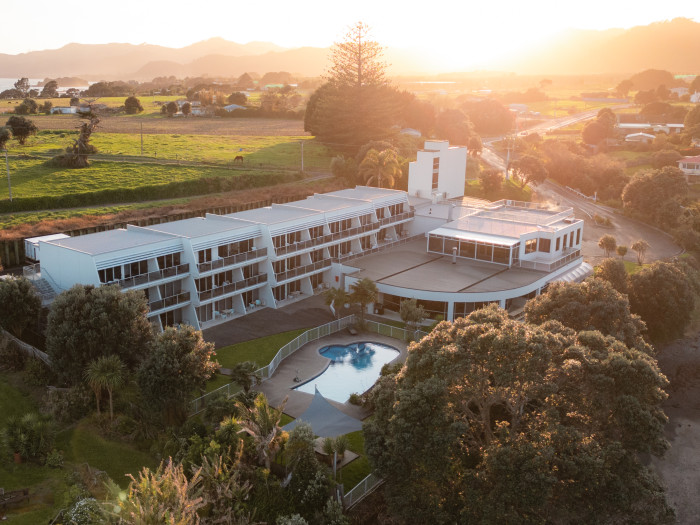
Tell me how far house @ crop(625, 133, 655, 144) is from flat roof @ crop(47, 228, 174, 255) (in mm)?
101124

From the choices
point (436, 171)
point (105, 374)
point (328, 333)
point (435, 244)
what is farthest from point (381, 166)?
point (105, 374)

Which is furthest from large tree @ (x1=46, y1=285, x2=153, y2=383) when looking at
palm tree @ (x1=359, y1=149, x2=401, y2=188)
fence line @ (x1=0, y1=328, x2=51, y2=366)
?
palm tree @ (x1=359, y1=149, x2=401, y2=188)

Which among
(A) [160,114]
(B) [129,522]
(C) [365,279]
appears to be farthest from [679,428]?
(A) [160,114]

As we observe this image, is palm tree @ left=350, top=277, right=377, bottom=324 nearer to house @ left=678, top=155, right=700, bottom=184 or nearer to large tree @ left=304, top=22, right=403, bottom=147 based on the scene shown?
large tree @ left=304, top=22, right=403, bottom=147

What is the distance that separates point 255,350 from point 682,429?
983 inches

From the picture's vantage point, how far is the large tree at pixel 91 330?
28828 millimetres

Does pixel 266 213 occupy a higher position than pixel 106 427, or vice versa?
pixel 266 213

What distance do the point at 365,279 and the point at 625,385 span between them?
21457 millimetres

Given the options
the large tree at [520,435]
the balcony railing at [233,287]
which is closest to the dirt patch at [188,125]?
the balcony railing at [233,287]

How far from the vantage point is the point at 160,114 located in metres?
120

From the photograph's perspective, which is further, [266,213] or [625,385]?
[266,213]

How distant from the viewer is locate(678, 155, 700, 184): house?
8912 cm

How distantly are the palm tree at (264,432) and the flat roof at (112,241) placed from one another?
16.1 metres

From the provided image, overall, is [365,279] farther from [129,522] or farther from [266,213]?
[129,522]
